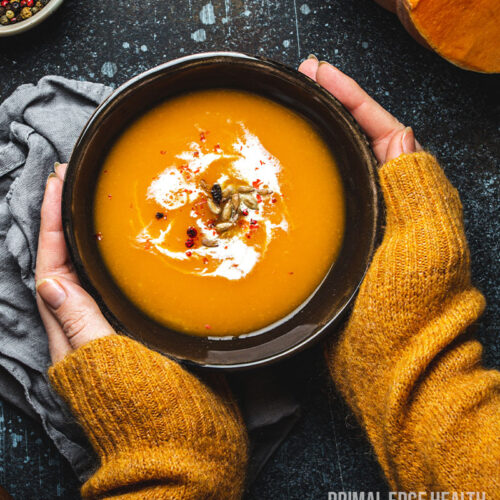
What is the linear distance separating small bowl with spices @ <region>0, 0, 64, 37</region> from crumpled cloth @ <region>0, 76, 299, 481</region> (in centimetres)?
12

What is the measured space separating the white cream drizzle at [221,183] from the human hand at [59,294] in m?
0.17

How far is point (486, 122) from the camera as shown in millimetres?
1281

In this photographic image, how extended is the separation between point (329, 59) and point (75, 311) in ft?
2.62

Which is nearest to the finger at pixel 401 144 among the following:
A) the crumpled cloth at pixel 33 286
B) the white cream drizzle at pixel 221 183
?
the white cream drizzle at pixel 221 183

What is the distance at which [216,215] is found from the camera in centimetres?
101

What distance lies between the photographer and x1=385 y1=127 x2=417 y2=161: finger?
111 centimetres

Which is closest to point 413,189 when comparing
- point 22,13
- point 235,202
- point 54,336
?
point 235,202

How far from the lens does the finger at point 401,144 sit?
1.11 metres

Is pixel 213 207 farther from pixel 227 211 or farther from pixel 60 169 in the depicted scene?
pixel 60 169

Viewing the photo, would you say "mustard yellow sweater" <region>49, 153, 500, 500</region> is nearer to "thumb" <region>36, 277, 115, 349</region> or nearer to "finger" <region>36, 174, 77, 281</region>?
"thumb" <region>36, 277, 115, 349</region>

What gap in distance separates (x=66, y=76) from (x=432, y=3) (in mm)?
815

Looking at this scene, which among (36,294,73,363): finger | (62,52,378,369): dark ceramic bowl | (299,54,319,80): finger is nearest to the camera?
(62,52,378,369): dark ceramic bowl

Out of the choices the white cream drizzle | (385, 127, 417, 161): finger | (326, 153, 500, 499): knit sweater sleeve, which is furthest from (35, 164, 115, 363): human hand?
(385, 127, 417, 161): finger

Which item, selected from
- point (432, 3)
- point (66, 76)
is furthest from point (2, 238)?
point (432, 3)
